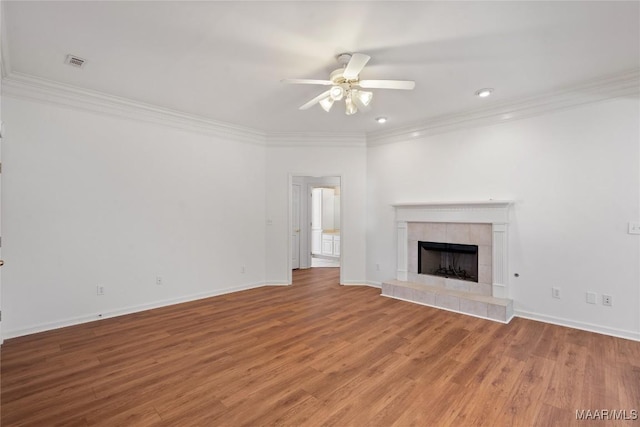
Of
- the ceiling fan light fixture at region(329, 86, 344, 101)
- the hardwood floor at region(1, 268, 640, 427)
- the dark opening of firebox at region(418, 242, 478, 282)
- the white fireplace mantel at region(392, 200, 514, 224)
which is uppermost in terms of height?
the ceiling fan light fixture at region(329, 86, 344, 101)

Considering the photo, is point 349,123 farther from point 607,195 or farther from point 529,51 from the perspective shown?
point 607,195

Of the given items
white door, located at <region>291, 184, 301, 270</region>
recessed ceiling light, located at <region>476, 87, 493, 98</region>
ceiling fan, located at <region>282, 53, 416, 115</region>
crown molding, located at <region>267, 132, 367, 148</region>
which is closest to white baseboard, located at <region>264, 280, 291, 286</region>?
white door, located at <region>291, 184, 301, 270</region>

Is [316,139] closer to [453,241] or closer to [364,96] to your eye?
[364,96]

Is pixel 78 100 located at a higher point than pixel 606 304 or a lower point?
higher

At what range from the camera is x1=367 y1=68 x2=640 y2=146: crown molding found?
3262 millimetres

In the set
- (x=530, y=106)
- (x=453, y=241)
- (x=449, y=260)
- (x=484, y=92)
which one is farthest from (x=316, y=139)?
(x=530, y=106)

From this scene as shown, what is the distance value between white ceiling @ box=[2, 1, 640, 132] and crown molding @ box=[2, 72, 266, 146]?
0.11 meters

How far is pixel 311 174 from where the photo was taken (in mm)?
5602

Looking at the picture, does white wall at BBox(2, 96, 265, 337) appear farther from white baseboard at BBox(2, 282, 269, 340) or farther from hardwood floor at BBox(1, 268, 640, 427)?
hardwood floor at BBox(1, 268, 640, 427)

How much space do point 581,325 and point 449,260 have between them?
68.2 inches

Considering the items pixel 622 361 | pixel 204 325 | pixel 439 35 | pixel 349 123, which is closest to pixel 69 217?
pixel 204 325

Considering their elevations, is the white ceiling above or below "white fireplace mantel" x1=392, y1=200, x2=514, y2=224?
above

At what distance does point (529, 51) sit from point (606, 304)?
287 cm

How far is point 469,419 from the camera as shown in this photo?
194 centimetres
